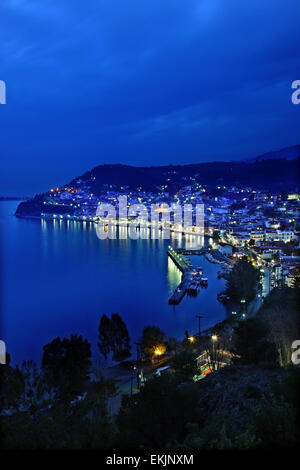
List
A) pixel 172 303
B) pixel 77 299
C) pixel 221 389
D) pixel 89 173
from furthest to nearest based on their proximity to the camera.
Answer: pixel 89 173
pixel 77 299
pixel 172 303
pixel 221 389

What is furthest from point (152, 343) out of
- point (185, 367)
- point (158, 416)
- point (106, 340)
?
point (158, 416)

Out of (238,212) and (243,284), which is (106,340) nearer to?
(243,284)

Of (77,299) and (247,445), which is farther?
(77,299)

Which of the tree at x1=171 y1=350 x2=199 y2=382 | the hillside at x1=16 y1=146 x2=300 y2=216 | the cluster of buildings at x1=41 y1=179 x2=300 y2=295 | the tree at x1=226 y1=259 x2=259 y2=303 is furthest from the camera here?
the hillside at x1=16 y1=146 x2=300 y2=216

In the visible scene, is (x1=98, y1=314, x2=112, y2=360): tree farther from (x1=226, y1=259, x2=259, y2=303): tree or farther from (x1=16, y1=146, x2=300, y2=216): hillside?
(x1=16, y1=146, x2=300, y2=216): hillside

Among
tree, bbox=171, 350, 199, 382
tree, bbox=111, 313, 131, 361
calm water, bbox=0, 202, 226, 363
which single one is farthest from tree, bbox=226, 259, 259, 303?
tree, bbox=171, 350, 199, 382

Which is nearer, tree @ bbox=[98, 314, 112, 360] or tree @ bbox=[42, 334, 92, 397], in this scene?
tree @ bbox=[42, 334, 92, 397]

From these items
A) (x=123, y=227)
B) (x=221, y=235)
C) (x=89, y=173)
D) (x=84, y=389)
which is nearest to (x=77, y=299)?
(x=84, y=389)

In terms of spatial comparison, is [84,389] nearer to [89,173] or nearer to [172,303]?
[172,303]

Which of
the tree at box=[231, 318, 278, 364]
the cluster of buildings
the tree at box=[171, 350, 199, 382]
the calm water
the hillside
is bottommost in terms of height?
the calm water
